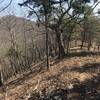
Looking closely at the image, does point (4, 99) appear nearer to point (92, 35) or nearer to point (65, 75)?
point (65, 75)

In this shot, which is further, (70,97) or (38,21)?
(38,21)

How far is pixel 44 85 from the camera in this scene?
15.8 m

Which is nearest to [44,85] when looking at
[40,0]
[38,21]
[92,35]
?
[40,0]

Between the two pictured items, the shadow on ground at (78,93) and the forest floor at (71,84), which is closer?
the shadow on ground at (78,93)

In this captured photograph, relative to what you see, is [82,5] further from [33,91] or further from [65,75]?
[33,91]

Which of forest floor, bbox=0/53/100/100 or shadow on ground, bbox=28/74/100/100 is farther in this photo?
forest floor, bbox=0/53/100/100

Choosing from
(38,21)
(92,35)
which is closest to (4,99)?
(38,21)

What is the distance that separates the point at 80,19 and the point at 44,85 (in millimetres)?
14827

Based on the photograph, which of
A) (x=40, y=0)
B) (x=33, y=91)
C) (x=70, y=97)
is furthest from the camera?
(x=40, y=0)

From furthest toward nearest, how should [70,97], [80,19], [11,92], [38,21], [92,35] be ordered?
[92,35] < [80,19] < [38,21] < [11,92] < [70,97]

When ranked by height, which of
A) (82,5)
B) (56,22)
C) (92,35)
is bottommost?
(92,35)

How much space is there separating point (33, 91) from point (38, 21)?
12929 mm

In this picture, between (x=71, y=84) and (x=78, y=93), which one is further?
(x=71, y=84)

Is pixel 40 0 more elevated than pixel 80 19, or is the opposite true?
pixel 40 0
